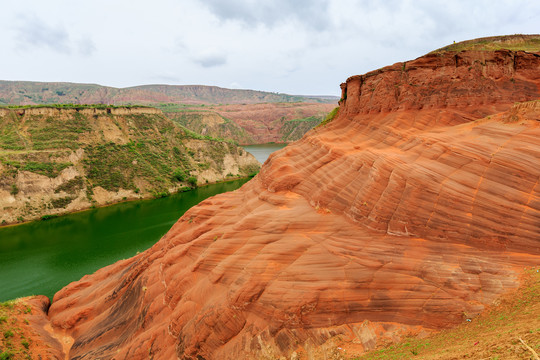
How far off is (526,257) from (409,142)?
7.11 meters

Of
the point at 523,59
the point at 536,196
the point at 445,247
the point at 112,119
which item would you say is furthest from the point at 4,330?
the point at 112,119

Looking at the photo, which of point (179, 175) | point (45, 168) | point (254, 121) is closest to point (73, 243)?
point (45, 168)

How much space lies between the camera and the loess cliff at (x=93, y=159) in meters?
47.7

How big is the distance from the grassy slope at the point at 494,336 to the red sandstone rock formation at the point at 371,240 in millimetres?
419

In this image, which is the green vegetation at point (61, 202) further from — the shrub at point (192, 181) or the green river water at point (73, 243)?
the shrub at point (192, 181)

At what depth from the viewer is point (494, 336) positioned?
7.38 meters

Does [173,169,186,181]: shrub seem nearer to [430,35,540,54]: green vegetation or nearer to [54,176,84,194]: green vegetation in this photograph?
[54,176,84,194]: green vegetation

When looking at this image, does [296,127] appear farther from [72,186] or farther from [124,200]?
[72,186]

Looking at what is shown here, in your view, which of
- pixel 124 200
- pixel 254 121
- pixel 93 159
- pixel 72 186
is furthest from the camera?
pixel 254 121

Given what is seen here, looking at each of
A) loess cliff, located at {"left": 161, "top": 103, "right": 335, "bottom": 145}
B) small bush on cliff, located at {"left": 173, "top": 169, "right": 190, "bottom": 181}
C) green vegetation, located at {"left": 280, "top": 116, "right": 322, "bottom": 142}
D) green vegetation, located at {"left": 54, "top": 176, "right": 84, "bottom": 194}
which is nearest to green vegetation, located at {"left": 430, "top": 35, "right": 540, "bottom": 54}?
small bush on cliff, located at {"left": 173, "top": 169, "right": 190, "bottom": 181}

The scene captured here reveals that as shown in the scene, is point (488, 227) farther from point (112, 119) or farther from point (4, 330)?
point (112, 119)

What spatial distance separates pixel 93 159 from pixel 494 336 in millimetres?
66322

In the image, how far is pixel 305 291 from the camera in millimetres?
10859

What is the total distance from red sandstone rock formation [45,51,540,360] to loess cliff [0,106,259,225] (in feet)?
128
